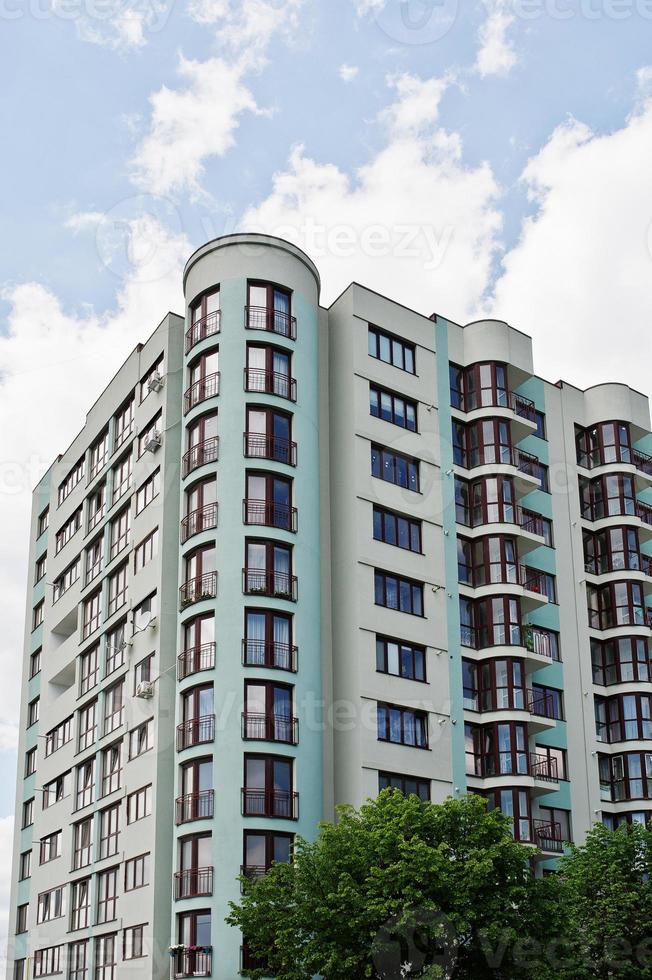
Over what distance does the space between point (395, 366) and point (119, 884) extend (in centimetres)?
2581

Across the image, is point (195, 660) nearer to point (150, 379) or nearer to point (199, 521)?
point (199, 521)

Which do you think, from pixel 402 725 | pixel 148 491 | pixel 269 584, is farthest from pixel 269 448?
pixel 402 725

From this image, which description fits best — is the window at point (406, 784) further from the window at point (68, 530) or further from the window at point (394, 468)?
the window at point (68, 530)

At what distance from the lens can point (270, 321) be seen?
53.2 m

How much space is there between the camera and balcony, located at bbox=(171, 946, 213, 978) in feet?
139

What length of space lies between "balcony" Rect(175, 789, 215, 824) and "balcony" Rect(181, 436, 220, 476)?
1377 centimetres

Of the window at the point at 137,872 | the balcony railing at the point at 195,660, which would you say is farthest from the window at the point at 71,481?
the window at the point at 137,872

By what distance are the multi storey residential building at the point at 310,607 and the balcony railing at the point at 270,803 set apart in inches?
3.3

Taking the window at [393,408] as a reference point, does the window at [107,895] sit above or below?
below

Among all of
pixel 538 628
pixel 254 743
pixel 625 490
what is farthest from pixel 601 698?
pixel 254 743

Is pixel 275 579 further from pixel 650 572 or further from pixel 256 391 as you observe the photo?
pixel 650 572

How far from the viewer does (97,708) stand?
57781 mm

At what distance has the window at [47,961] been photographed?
184 feet

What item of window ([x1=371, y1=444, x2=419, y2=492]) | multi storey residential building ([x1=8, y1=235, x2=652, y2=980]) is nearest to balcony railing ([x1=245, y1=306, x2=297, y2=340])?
multi storey residential building ([x1=8, y1=235, x2=652, y2=980])
